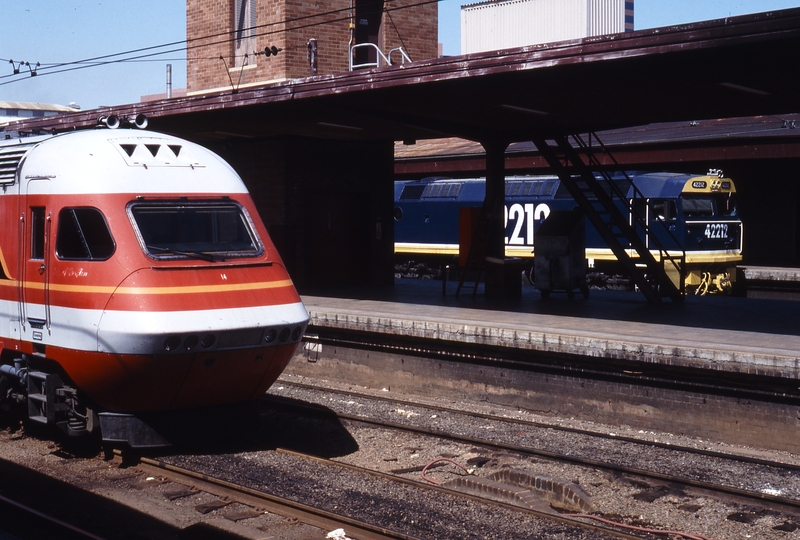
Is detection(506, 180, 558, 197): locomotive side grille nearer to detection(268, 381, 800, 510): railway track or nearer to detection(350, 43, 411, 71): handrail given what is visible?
detection(350, 43, 411, 71): handrail

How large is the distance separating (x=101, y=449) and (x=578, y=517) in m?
5.14

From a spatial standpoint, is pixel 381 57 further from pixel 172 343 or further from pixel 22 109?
pixel 22 109

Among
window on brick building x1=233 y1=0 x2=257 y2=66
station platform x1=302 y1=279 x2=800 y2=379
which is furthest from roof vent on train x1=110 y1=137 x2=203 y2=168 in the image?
window on brick building x1=233 y1=0 x2=257 y2=66

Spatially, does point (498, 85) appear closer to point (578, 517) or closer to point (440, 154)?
point (578, 517)

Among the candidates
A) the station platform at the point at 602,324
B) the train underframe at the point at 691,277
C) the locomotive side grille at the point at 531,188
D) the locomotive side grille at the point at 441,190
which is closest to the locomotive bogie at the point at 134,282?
the station platform at the point at 602,324

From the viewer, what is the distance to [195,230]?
8891mm

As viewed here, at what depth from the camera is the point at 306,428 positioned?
11.0m

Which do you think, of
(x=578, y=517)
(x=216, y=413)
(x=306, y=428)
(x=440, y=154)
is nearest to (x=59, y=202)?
(x=216, y=413)

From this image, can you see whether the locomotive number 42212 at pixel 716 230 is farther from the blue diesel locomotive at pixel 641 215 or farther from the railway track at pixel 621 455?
the railway track at pixel 621 455

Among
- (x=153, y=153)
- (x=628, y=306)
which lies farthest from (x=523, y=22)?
(x=153, y=153)

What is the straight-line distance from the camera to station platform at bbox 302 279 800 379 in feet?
34.7

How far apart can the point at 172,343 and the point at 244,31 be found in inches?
702

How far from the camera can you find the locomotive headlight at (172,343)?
799 centimetres

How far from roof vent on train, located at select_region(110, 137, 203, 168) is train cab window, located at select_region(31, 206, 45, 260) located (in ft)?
3.39
